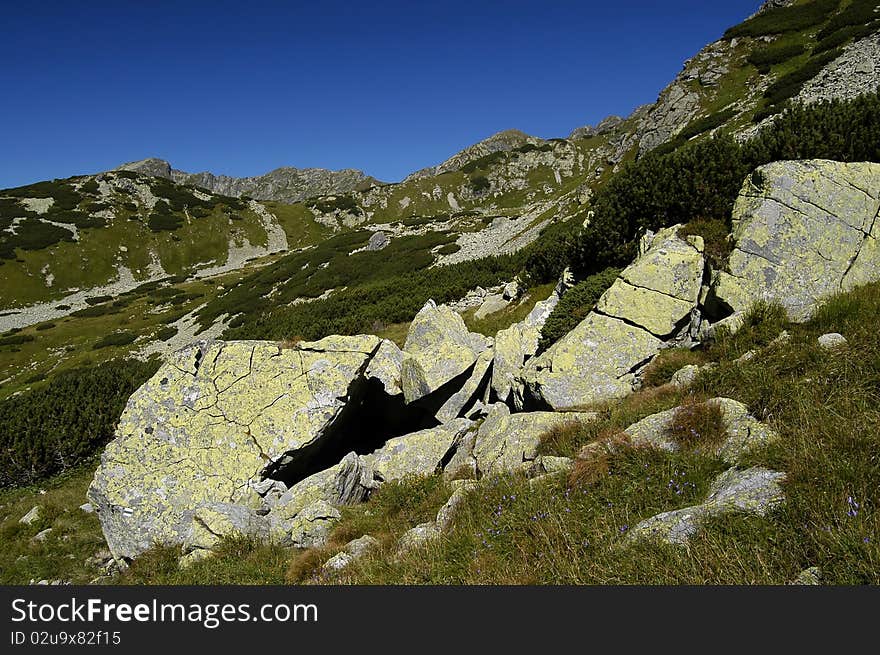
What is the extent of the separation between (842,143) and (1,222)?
13390 centimetres

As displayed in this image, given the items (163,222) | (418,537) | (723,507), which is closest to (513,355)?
(418,537)

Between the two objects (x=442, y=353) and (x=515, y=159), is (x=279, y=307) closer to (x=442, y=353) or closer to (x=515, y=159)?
(x=442, y=353)

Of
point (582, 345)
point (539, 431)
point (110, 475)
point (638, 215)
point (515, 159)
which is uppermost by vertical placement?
point (515, 159)

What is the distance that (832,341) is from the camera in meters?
6.48

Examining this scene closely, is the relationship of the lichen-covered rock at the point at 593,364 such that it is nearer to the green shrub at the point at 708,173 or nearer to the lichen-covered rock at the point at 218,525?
the green shrub at the point at 708,173

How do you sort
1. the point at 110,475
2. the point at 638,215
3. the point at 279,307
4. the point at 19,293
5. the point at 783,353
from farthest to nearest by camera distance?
the point at 19,293 < the point at 279,307 < the point at 638,215 < the point at 110,475 < the point at 783,353

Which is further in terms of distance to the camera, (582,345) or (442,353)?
(442,353)

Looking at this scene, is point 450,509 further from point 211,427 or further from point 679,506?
point 211,427

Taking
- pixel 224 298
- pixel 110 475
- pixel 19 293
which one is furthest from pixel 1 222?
pixel 110 475

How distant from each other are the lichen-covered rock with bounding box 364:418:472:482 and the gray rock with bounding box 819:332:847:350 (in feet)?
22.3

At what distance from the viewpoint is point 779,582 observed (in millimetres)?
3342

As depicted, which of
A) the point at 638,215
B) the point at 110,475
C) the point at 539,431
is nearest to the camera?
the point at 539,431

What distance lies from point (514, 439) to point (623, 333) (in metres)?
3.97

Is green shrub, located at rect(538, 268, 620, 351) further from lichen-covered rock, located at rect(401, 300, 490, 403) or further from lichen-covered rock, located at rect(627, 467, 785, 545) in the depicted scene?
lichen-covered rock, located at rect(627, 467, 785, 545)
